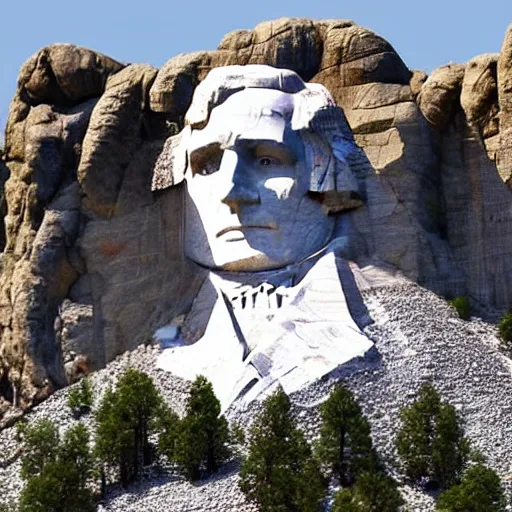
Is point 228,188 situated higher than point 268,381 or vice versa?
point 228,188

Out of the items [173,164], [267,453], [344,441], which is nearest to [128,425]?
[267,453]

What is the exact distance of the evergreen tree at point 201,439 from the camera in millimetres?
38031

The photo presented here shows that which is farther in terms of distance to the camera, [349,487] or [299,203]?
[299,203]

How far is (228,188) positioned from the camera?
4112 centimetres

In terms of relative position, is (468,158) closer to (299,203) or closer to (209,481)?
(299,203)

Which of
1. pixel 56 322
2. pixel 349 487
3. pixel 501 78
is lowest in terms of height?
pixel 349 487

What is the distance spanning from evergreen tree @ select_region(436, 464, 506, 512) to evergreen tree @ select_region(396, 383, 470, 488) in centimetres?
74

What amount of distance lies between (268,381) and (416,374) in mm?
2050

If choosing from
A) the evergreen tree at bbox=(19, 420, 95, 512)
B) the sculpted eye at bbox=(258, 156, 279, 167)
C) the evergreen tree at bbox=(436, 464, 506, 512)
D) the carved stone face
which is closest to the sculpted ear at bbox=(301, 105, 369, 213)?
the carved stone face

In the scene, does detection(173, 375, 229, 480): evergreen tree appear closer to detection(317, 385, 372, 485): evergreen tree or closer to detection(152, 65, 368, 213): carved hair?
detection(317, 385, 372, 485): evergreen tree

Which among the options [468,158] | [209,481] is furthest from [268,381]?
[468,158]

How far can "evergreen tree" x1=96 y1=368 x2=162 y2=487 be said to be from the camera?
3834cm

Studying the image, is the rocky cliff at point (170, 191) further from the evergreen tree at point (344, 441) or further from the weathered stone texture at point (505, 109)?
the evergreen tree at point (344, 441)

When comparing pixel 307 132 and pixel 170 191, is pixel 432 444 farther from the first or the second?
pixel 170 191
